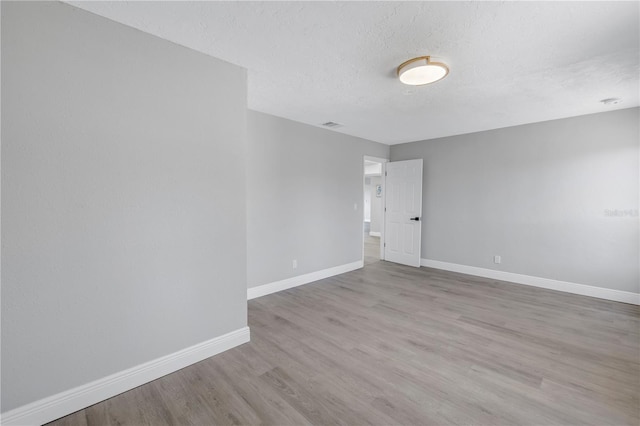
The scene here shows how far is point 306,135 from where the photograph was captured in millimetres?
4344

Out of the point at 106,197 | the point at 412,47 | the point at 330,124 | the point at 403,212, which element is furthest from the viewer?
the point at 403,212

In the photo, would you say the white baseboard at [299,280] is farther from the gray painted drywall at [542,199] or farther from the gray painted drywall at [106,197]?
the gray painted drywall at [542,199]

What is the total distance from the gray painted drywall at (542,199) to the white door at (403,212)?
0.66ft

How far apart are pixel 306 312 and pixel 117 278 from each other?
2.02 m

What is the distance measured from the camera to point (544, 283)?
4.24 metres

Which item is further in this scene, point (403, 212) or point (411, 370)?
point (403, 212)

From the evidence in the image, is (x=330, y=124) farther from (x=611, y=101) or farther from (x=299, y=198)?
(x=611, y=101)

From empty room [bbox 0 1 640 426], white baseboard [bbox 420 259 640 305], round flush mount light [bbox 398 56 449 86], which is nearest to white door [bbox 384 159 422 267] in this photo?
white baseboard [bbox 420 259 640 305]

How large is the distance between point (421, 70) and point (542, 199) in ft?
11.0

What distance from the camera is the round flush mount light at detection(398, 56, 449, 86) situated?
7.42 feet

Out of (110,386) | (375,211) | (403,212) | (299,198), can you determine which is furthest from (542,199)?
(375,211)

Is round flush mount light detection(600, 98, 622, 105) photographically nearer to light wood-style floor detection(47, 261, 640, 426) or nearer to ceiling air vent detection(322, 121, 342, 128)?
light wood-style floor detection(47, 261, 640, 426)

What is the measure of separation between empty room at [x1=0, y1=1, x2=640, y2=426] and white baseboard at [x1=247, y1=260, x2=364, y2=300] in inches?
4.6

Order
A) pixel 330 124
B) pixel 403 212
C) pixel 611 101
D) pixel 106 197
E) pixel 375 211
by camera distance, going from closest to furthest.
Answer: pixel 106 197, pixel 611 101, pixel 330 124, pixel 403 212, pixel 375 211
